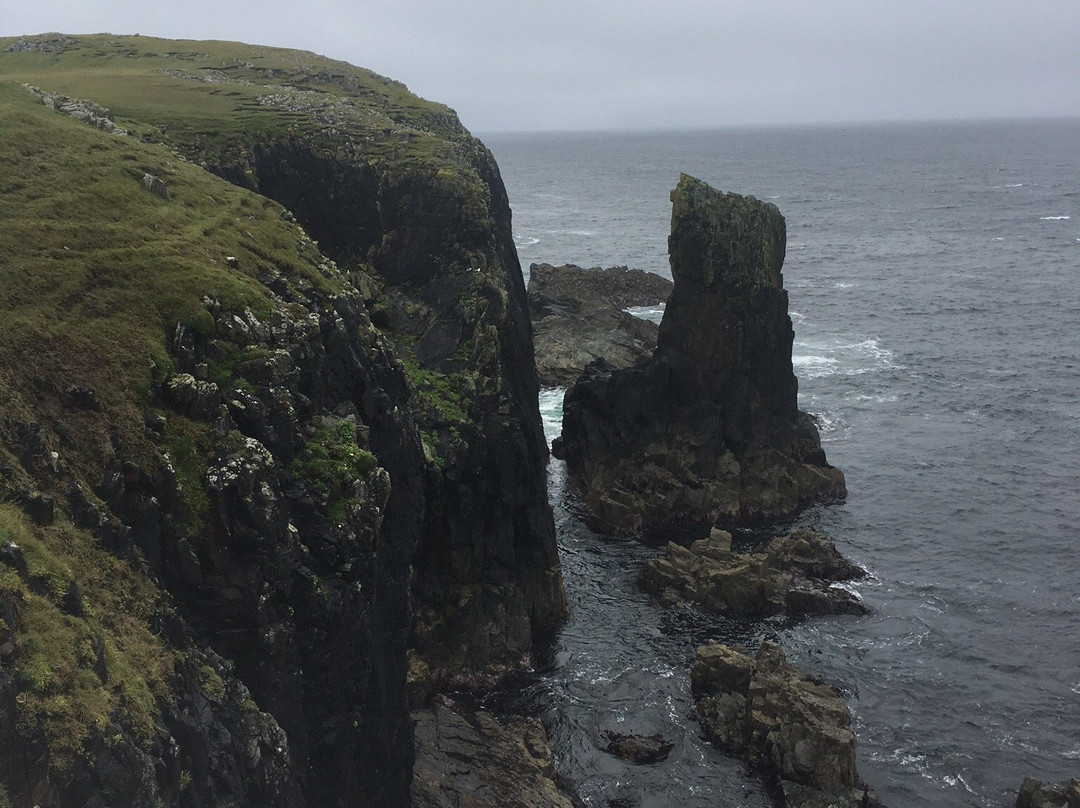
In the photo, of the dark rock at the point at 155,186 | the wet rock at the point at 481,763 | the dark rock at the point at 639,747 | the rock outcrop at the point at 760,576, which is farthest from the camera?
the rock outcrop at the point at 760,576

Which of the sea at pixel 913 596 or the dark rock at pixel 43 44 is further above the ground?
the dark rock at pixel 43 44

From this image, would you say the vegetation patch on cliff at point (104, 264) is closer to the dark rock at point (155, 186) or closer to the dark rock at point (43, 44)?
the dark rock at point (155, 186)

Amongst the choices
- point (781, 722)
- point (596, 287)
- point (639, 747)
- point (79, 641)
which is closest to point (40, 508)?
point (79, 641)

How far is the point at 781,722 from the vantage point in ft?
121

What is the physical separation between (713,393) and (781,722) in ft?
98.4

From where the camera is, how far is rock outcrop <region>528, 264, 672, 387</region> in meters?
82.8

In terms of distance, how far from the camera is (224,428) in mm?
24000

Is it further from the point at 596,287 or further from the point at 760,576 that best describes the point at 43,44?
the point at 760,576

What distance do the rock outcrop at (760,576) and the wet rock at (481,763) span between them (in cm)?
1340

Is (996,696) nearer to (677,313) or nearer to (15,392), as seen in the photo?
(677,313)

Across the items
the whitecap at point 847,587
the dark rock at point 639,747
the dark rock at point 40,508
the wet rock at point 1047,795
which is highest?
the dark rock at point 40,508

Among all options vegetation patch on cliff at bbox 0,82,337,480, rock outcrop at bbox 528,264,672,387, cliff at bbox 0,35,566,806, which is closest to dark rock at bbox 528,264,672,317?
rock outcrop at bbox 528,264,672,387

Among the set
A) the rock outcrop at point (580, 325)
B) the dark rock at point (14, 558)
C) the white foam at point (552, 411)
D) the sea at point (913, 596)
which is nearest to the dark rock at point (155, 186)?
the dark rock at point (14, 558)

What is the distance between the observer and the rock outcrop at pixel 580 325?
82812 millimetres
